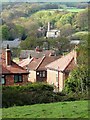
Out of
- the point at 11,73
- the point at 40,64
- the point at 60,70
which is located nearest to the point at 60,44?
the point at 40,64

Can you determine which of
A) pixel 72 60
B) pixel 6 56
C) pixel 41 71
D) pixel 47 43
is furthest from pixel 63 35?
pixel 6 56

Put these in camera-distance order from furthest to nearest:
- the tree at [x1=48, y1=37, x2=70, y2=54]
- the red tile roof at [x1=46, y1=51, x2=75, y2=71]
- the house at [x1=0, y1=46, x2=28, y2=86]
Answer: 1. the tree at [x1=48, y1=37, x2=70, y2=54]
2. the red tile roof at [x1=46, y1=51, x2=75, y2=71]
3. the house at [x1=0, y1=46, x2=28, y2=86]

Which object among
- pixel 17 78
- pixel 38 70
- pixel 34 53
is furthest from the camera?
pixel 34 53

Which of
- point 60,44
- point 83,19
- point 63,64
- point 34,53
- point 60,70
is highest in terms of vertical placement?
point 83,19

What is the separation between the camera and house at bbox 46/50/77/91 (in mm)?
27062

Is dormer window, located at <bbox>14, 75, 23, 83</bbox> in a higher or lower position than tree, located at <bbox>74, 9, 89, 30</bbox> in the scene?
lower

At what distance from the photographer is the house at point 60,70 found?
2706 cm

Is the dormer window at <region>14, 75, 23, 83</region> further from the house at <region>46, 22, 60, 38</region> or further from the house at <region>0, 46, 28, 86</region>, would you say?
the house at <region>46, 22, 60, 38</region>

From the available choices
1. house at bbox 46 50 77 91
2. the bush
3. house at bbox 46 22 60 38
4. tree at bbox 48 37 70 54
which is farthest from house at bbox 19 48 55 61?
the bush

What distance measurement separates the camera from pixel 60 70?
2788cm

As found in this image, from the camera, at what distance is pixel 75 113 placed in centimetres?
834

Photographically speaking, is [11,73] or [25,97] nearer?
[25,97]

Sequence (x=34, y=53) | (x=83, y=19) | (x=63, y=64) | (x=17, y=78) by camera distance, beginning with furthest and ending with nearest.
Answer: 1. (x=34, y=53)
2. (x=83, y=19)
3. (x=63, y=64)
4. (x=17, y=78)

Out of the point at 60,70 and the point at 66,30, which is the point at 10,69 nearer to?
the point at 60,70
